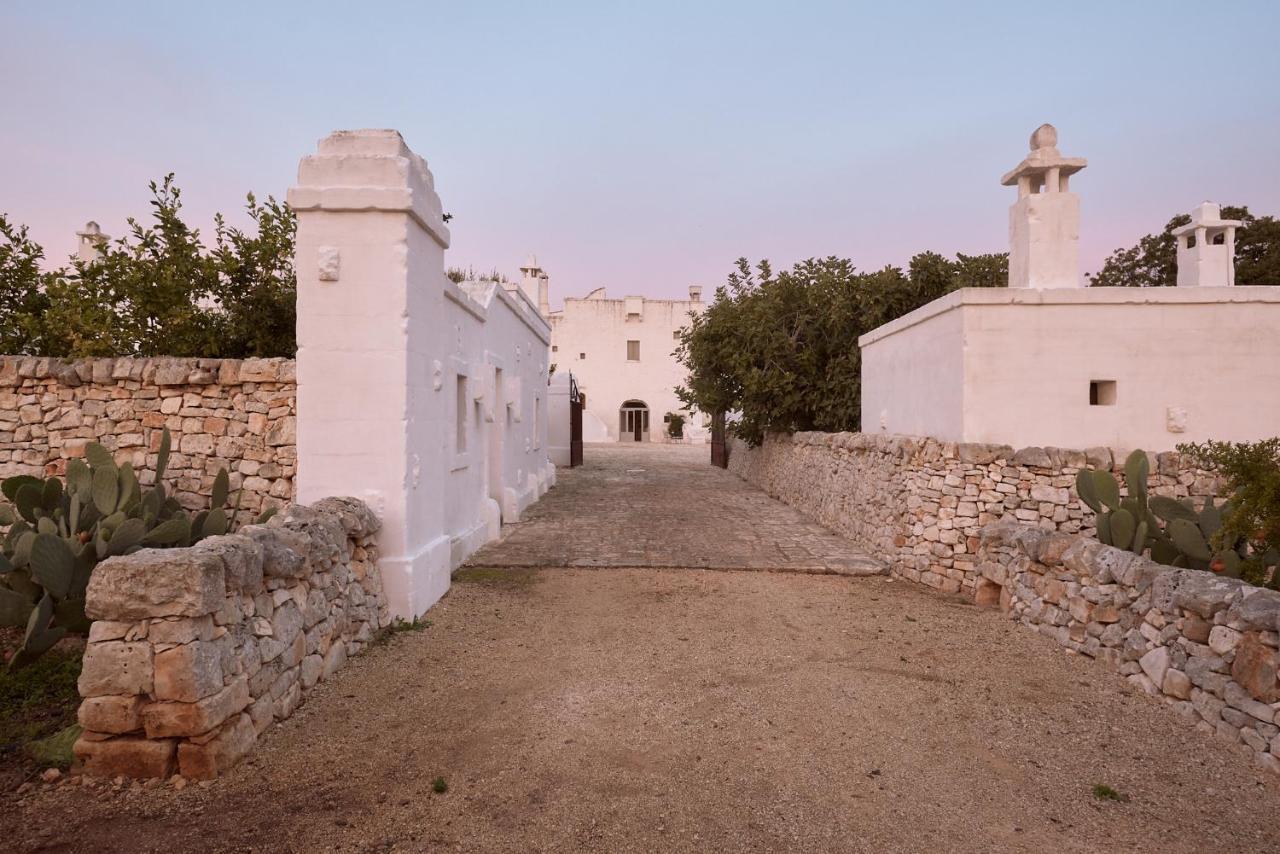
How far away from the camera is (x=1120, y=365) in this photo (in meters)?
6.93

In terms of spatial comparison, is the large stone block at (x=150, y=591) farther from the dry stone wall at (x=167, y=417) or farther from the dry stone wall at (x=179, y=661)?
the dry stone wall at (x=167, y=417)

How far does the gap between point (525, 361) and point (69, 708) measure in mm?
9122

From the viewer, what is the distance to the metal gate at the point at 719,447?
21.2 metres

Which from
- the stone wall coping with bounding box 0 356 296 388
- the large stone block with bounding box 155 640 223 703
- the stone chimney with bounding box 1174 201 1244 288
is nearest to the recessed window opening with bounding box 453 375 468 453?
the stone wall coping with bounding box 0 356 296 388

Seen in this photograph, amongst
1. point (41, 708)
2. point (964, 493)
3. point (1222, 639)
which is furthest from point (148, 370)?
point (1222, 639)

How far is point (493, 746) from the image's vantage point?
3.55m

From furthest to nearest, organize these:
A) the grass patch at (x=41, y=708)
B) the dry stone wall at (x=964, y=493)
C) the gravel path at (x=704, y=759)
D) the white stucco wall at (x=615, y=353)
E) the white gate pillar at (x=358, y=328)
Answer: the white stucco wall at (x=615, y=353)
the dry stone wall at (x=964, y=493)
the white gate pillar at (x=358, y=328)
the grass patch at (x=41, y=708)
the gravel path at (x=704, y=759)

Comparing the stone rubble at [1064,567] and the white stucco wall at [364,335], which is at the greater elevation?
the white stucco wall at [364,335]

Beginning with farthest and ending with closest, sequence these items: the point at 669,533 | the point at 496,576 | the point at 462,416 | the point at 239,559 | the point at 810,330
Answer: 1. the point at 810,330
2. the point at 669,533
3. the point at 462,416
4. the point at 496,576
5. the point at 239,559

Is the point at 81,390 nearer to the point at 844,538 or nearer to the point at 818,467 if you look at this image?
the point at 844,538

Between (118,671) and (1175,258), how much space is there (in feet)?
99.2

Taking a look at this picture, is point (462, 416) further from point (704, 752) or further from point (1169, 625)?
point (1169, 625)

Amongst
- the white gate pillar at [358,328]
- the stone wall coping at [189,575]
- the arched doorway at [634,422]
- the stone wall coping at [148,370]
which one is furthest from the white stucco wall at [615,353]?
the stone wall coping at [189,575]

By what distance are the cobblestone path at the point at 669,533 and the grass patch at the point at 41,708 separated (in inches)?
146
